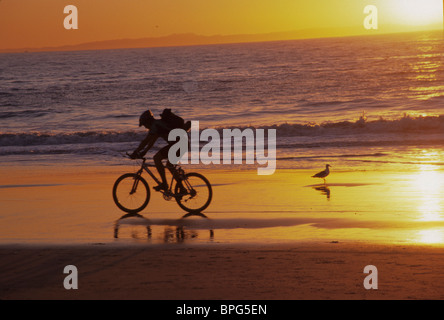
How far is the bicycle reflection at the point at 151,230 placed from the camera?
9.48m

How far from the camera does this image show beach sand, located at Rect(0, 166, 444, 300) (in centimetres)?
670

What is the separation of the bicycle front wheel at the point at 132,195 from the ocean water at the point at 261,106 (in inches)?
289

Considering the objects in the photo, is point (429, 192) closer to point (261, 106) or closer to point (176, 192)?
point (176, 192)

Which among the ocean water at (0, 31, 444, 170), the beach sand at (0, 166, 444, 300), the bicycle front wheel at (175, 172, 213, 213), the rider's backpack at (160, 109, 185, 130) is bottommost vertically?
the beach sand at (0, 166, 444, 300)

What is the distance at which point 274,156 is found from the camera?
69.7 ft

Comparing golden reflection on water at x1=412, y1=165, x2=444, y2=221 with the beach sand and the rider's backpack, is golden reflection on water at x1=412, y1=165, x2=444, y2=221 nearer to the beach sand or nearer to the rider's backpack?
the beach sand

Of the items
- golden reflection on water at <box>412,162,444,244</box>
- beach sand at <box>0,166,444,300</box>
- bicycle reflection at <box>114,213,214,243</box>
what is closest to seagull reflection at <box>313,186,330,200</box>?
beach sand at <box>0,166,444,300</box>

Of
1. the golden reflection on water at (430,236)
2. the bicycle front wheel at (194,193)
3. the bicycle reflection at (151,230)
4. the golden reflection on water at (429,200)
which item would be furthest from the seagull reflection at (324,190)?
the golden reflection on water at (430,236)

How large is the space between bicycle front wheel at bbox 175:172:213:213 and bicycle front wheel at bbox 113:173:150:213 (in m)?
0.66

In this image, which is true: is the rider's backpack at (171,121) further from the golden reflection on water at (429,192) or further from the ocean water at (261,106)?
the ocean water at (261,106)

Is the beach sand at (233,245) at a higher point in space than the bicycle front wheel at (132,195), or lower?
lower

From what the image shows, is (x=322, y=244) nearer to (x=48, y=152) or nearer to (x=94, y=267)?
(x=94, y=267)
